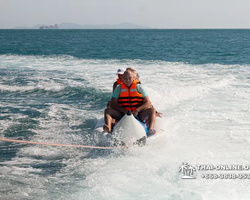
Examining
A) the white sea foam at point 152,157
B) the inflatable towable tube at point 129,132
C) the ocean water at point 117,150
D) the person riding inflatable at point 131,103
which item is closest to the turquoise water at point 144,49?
the ocean water at point 117,150

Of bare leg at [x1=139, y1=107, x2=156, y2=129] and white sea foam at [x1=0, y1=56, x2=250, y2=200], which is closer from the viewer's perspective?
white sea foam at [x1=0, y1=56, x2=250, y2=200]

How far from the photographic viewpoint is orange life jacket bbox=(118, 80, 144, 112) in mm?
5410

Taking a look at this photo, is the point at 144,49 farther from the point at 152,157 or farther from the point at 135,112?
the point at 152,157

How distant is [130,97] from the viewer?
17.9 feet

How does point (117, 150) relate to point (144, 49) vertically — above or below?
below

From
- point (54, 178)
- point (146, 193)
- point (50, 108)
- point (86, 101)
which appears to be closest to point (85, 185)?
point (54, 178)

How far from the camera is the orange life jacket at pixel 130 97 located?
17.7 ft

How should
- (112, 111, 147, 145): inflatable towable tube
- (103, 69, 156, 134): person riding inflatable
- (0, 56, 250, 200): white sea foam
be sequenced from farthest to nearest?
1. (103, 69, 156, 134): person riding inflatable
2. (112, 111, 147, 145): inflatable towable tube
3. (0, 56, 250, 200): white sea foam

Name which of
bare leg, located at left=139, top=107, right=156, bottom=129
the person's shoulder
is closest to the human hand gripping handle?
bare leg, located at left=139, top=107, right=156, bottom=129

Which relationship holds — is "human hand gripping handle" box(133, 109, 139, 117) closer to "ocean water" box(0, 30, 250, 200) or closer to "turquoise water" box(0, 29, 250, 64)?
"ocean water" box(0, 30, 250, 200)

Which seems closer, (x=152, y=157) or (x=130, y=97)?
(x=152, y=157)

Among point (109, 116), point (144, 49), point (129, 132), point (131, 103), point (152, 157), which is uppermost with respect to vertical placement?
point (144, 49)

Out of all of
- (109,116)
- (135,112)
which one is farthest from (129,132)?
(109,116)

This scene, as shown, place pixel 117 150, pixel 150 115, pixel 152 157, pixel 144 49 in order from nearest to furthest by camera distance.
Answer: pixel 152 157
pixel 117 150
pixel 150 115
pixel 144 49
